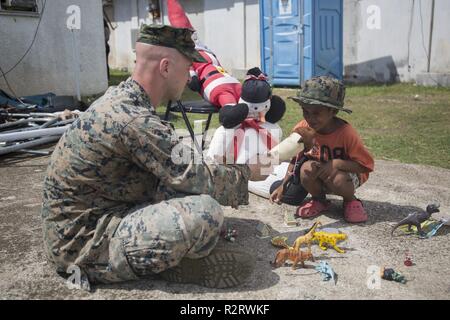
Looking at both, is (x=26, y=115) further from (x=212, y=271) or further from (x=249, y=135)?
(x=212, y=271)

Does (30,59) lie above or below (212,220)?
above

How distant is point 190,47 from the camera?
2168mm

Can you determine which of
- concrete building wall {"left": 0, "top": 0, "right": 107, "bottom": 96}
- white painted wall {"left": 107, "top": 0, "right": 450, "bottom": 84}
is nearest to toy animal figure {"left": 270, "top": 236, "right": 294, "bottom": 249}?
concrete building wall {"left": 0, "top": 0, "right": 107, "bottom": 96}

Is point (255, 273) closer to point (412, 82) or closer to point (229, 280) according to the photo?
point (229, 280)

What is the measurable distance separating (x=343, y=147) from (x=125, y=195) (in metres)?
1.46

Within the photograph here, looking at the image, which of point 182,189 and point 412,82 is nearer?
point 182,189

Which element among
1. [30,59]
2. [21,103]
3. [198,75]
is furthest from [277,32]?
[198,75]

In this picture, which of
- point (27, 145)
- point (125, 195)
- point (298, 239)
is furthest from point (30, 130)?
point (298, 239)

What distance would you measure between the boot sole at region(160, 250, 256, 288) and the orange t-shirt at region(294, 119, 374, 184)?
109 centimetres

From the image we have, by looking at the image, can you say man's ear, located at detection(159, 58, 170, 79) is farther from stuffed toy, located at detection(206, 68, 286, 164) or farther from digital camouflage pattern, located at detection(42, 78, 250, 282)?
stuffed toy, located at detection(206, 68, 286, 164)

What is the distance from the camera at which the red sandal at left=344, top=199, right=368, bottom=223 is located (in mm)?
2916

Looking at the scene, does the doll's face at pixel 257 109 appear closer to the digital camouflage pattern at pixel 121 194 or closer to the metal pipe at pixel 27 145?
the digital camouflage pattern at pixel 121 194

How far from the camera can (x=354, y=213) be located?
115 inches
